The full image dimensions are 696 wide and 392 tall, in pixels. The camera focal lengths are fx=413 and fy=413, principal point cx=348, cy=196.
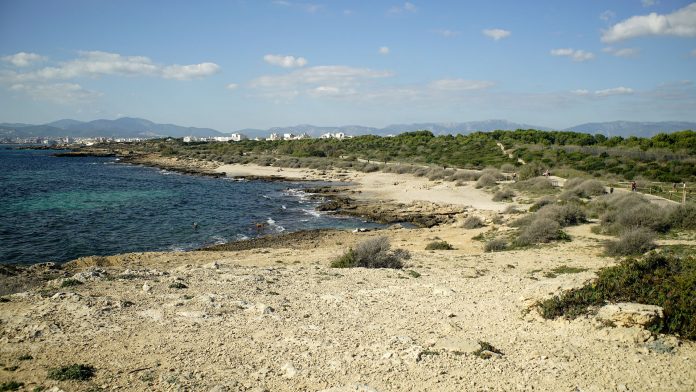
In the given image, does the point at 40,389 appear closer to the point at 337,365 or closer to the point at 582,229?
the point at 337,365

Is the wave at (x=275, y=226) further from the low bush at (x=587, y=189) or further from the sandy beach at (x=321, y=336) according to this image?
the low bush at (x=587, y=189)

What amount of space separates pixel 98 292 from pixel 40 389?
14.5 feet

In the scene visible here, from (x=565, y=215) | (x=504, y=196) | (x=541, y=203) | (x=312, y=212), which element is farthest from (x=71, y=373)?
(x=504, y=196)

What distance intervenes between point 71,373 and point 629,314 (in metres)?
9.41

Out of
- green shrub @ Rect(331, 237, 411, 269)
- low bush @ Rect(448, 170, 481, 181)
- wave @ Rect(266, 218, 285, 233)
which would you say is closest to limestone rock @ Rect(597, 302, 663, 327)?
green shrub @ Rect(331, 237, 411, 269)

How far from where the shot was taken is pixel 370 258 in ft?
49.4

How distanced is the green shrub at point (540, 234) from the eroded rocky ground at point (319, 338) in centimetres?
680

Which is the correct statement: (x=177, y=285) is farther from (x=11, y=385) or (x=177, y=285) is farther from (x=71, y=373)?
(x=11, y=385)

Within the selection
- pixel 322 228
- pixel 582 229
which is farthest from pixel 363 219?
pixel 582 229

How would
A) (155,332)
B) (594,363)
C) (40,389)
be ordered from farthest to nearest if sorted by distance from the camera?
(155,332)
(594,363)
(40,389)

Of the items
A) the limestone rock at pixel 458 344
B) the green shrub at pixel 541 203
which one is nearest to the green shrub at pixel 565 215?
the green shrub at pixel 541 203

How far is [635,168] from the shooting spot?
4241cm

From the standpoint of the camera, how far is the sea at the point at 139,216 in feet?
72.3

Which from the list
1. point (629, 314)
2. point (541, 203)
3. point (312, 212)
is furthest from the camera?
point (312, 212)
